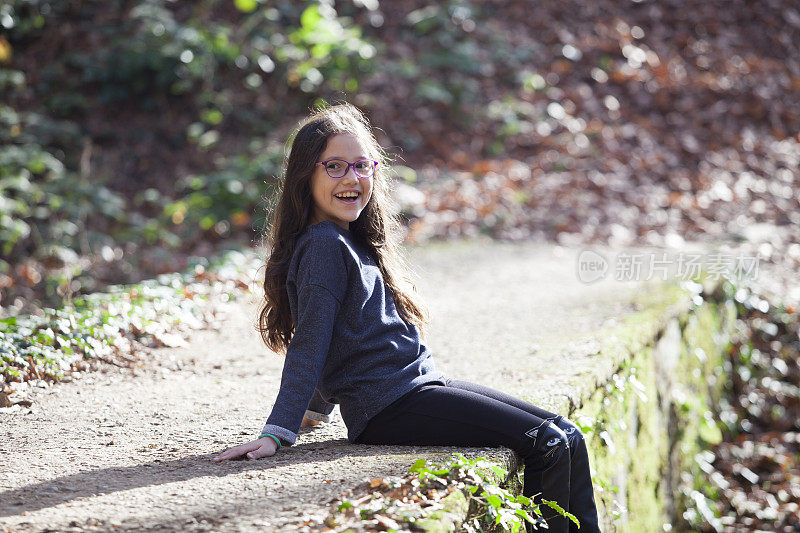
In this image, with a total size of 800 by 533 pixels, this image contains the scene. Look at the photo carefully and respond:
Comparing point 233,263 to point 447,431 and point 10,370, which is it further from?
point 447,431

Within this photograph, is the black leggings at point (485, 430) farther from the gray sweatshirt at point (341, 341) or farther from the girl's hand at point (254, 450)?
the girl's hand at point (254, 450)

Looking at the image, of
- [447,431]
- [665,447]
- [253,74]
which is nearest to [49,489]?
[447,431]

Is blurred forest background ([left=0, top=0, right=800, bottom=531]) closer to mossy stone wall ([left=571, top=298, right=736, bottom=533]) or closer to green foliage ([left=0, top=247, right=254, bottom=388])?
green foliage ([left=0, top=247, right=254, bottom=388])

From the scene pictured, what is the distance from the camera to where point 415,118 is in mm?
10852

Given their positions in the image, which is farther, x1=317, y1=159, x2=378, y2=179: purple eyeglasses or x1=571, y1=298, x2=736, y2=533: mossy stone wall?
x1=571, y1=298, x2=736, y2=533: mossy stone wall

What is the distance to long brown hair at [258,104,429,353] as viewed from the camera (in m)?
2.86

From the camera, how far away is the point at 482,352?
173 inches

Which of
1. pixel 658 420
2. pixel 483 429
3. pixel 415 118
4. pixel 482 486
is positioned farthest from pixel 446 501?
pixel 415 118
